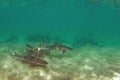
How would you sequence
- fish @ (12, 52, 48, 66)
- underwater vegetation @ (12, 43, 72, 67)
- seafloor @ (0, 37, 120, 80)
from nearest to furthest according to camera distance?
seafloor @ (0, 37, 120, 80)
fish @ (12, 52, 48, 66)
underwater vegetation @ (12, 43, 72, 67)

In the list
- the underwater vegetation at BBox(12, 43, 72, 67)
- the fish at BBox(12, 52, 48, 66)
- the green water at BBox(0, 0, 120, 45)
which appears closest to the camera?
the fish at BBox(12, 52, 48, 66)

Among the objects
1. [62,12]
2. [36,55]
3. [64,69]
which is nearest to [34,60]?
[36,55]

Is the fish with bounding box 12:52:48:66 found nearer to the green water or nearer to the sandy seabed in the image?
the sandy seabed

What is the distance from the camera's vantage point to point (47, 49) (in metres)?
20.3

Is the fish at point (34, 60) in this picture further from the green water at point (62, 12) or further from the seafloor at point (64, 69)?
the green water at point (62, 12)

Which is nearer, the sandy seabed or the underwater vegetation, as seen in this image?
the sandy seabed

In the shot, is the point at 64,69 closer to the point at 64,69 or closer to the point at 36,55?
the point at 64,69

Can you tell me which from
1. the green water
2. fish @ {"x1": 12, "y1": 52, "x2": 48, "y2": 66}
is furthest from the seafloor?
the green water

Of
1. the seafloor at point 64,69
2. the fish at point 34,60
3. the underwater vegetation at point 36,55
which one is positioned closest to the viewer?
the seafloor at point 64,69

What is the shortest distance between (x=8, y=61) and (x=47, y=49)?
15.8 ft

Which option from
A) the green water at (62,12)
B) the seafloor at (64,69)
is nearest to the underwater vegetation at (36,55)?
the seafloor at (64,69)

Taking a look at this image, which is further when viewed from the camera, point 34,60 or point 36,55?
point 36,55

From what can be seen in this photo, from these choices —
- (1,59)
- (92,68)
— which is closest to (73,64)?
(92,68)

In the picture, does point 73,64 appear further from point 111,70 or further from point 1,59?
point 1,59
